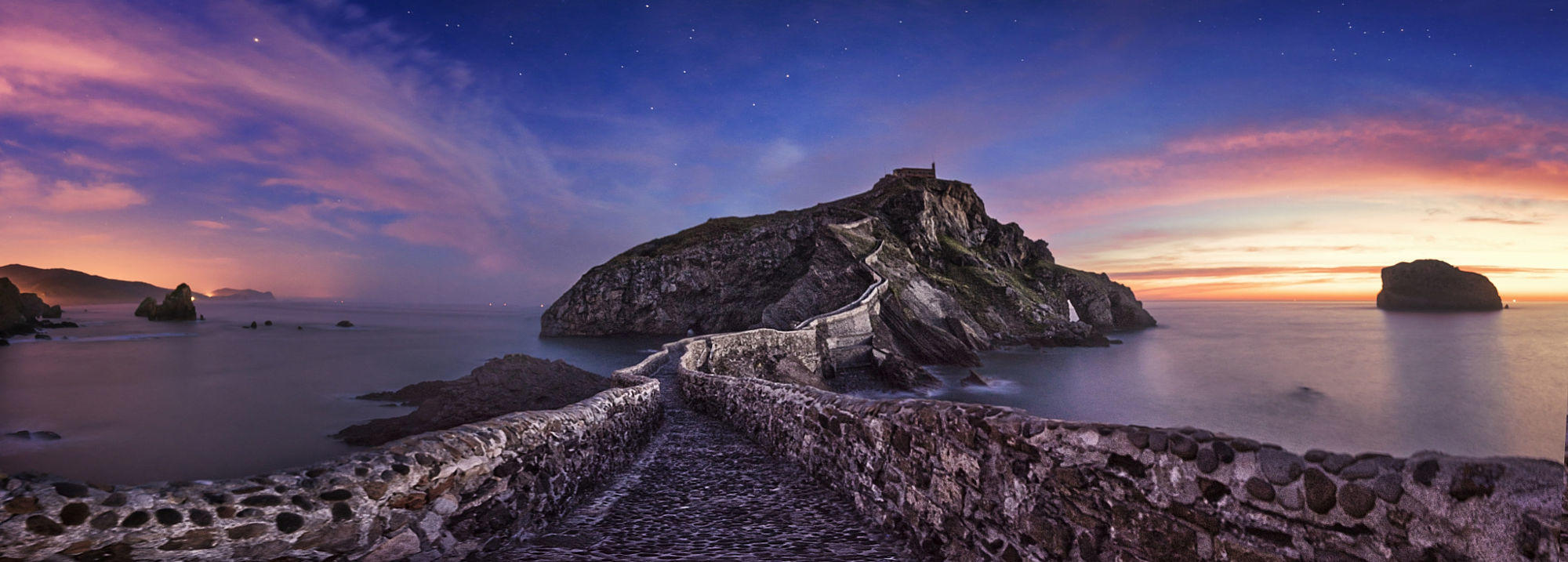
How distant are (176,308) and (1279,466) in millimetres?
149770

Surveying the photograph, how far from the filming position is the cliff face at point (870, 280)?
51.6 m

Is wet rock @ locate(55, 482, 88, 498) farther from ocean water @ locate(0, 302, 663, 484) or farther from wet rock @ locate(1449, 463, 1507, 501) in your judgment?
wet rock @ locate(1449, 463, 1507, 501)

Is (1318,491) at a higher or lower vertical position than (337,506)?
higher

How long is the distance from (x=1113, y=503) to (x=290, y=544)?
220 inches

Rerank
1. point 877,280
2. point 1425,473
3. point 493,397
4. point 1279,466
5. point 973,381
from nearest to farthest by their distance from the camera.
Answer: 1. point 1425,473
2. point 1279,466
3. point 493,397
4. point 973,381
5. point 877,280

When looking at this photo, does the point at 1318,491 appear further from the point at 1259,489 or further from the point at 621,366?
Result: the point at 621,366

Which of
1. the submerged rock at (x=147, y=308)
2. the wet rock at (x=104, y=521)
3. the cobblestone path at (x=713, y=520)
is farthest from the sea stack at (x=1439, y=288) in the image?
the submerged rock at (x=147, y=308)

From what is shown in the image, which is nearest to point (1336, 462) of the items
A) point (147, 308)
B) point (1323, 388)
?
point (1323, 388)

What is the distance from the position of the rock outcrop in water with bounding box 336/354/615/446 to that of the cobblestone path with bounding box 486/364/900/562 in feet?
34.5

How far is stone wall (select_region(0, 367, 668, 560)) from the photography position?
3117mm

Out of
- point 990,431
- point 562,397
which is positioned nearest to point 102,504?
point 990,431

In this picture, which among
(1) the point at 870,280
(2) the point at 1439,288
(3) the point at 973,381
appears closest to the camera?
(3) the point at 973,381

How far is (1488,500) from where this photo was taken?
7.29 feet

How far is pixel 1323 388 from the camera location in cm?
5003
